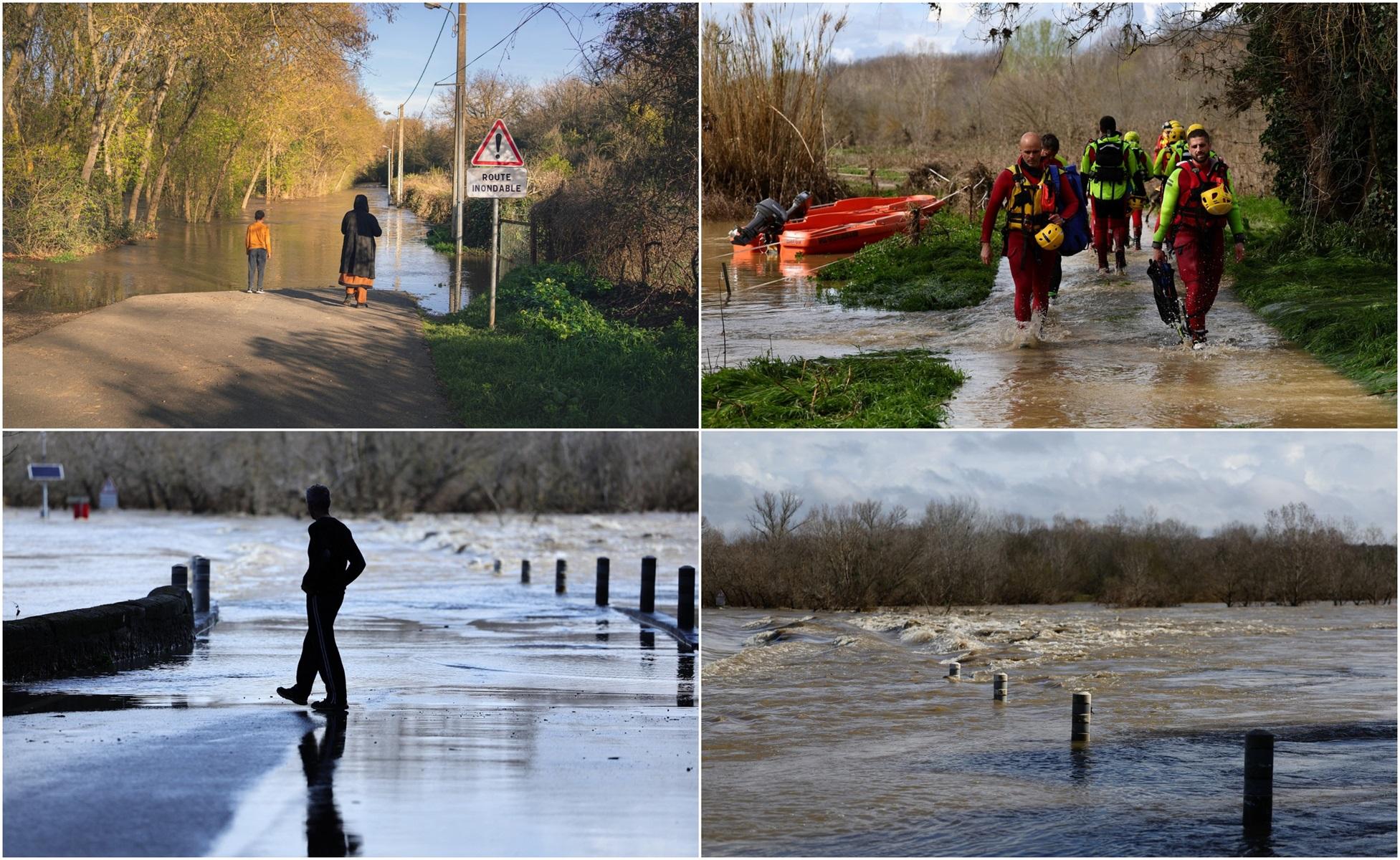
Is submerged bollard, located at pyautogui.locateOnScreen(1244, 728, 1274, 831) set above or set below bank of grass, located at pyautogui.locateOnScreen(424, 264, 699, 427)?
below

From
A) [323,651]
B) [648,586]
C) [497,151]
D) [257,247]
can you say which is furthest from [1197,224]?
[257,247]

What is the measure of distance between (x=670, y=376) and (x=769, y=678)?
357 centimetres

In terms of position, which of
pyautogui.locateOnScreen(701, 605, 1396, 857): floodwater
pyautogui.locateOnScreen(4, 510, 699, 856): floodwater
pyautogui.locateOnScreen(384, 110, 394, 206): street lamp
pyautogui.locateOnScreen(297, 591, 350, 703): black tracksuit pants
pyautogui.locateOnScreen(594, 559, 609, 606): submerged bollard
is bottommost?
pyautogui.locateOnScreen(701, 605, 1396, 857): floodwater

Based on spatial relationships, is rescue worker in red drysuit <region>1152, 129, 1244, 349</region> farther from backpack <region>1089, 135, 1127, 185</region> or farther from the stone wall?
the stone wall

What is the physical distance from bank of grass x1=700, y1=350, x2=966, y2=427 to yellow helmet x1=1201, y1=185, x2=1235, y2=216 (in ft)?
8.37

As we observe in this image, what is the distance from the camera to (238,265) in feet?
53.9

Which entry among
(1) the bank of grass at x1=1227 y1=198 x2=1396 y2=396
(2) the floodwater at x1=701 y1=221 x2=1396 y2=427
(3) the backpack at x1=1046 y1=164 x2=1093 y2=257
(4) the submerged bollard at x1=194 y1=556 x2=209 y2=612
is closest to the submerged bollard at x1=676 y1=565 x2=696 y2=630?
(2) the floodwater at x1=701 y1=221 x2=1396 y2=427

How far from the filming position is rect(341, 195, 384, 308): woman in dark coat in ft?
52.8

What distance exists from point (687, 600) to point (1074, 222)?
5351 millimetres

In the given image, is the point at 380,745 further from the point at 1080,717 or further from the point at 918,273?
the point at 918,273

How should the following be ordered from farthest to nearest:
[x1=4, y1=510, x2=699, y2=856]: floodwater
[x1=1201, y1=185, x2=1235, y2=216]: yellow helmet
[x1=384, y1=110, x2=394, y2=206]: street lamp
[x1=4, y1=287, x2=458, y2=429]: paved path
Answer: [x1=384, y1=110, x2=394, y2=206]: street lamp < [x1=4, y1=287, x2=458, y2=429]: paved path < [x1=1201, y1=185, x2=1235, y2=216]: yellow helmet < [x1=4, y1=510, x2=699, y2=856]: floodwater

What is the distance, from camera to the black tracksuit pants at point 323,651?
8.71 metres

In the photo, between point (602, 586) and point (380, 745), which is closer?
point (380, 745)

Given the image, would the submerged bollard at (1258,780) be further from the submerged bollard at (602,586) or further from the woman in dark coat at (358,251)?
the woman in dark coat at (358,251)
